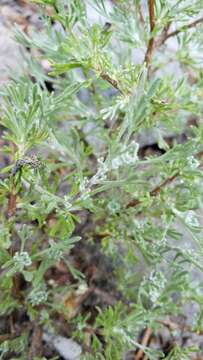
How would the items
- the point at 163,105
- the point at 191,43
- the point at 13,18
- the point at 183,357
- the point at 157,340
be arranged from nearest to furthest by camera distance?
the point at 163,105, the point at 183,357, the point at 191,43, the point at 157,340, the point at 13,18

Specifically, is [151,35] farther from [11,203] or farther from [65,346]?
[65,346]

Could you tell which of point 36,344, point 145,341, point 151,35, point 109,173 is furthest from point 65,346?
point 151,35

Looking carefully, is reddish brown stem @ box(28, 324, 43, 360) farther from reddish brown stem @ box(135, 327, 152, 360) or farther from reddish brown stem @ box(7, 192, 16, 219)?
reddish brown stem @ box(7, 192, 16, 219)

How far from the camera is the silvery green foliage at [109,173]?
1.32 metres

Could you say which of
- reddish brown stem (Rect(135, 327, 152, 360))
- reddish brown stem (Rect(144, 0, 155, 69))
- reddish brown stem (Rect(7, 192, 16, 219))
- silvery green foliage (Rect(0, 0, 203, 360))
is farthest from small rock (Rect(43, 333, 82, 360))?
reddish brown stem (Rect(144, 0, 155, 69))

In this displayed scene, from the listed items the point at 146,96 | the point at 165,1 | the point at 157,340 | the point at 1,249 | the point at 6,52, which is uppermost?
the point at 165,1

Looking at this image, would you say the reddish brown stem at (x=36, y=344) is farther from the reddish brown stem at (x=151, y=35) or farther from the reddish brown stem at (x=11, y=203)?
the reddish brown stem at (x=151, y=35)

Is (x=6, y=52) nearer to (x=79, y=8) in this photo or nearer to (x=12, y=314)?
(x=79, y=8)

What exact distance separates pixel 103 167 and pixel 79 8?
516 mm

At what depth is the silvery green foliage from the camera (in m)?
1.32

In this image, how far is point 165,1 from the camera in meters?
1.46

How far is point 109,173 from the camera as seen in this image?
1778 millimetres

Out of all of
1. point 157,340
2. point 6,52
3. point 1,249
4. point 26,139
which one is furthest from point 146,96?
point 6,52

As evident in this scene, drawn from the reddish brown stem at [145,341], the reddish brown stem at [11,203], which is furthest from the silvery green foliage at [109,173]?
the reddish brown stem at [145,341]
